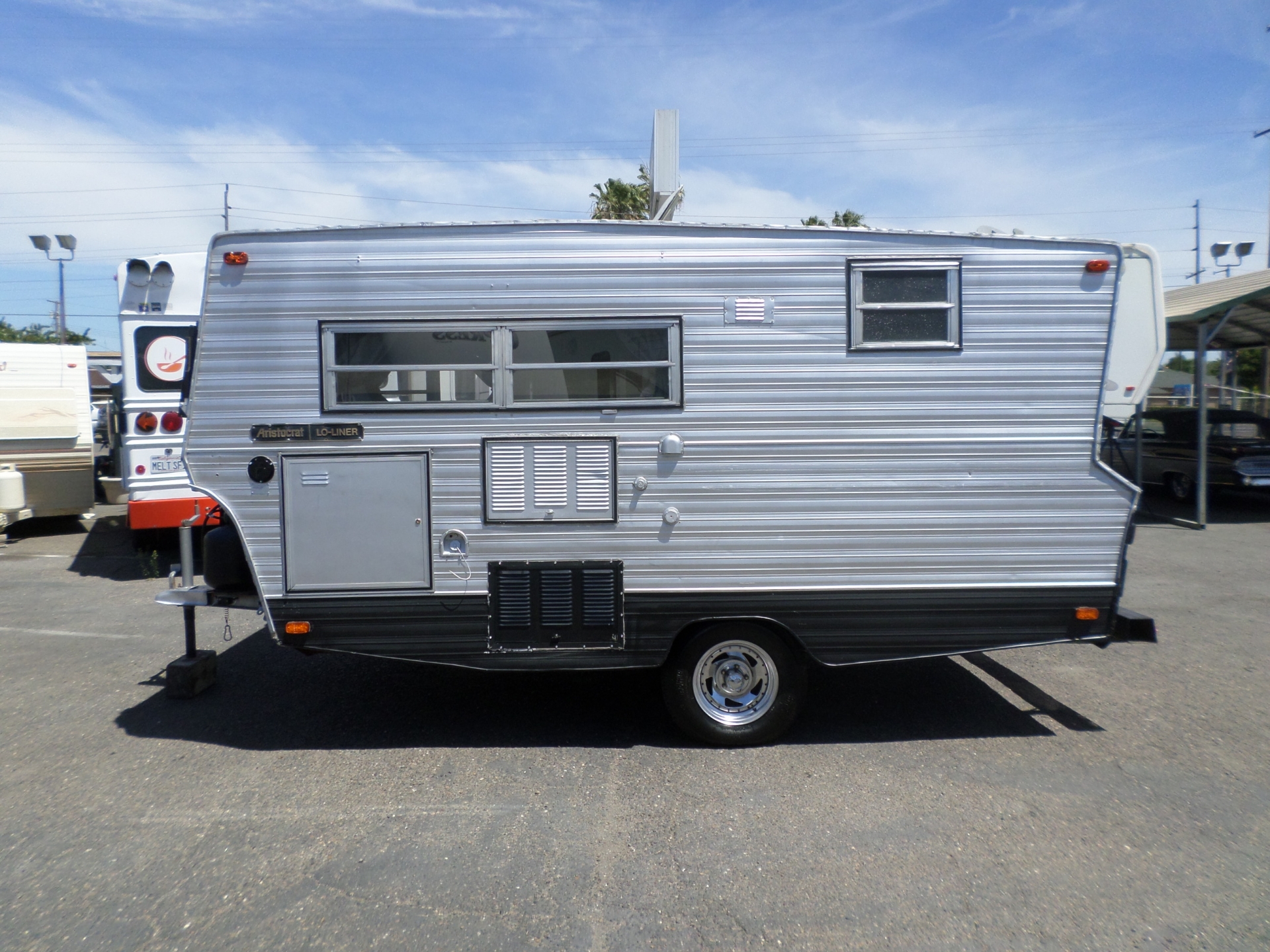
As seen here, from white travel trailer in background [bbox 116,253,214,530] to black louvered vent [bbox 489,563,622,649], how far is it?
562 centimetres

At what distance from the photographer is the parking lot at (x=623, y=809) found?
3.48 metres

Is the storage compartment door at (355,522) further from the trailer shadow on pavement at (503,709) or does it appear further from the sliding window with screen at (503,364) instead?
the trailer shadow on pavement at (503,709)

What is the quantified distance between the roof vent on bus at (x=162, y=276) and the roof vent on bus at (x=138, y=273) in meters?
0.06

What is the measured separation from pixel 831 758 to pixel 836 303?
2588mm

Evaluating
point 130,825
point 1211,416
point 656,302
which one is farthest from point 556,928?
point 1211,416

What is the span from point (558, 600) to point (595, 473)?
0.75 metres

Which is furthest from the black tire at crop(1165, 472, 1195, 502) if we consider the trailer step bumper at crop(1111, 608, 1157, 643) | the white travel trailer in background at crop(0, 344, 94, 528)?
the white travel trailer in background at crop(0, 344, 94, 528)

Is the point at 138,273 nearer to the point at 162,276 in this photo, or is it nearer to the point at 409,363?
the point at 162,276

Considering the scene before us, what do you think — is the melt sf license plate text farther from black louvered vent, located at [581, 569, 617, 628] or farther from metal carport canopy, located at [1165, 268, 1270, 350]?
metal carport canopy, located at [1165, 268, 1270, 350]

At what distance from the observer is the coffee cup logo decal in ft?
31.4

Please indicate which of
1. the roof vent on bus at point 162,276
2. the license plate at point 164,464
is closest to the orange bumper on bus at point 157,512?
the license plate at point 164,464

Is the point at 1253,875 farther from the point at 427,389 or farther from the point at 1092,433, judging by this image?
the point at 427,389

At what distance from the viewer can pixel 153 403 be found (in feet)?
31.7

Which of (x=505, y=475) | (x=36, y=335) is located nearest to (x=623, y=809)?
(x=505, y=475)
